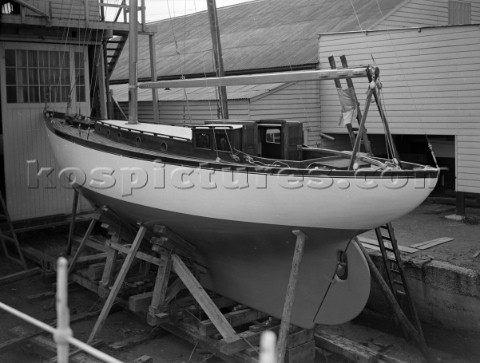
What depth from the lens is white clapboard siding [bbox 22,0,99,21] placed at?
12258mm

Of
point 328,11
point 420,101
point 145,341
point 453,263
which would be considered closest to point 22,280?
point 145,341

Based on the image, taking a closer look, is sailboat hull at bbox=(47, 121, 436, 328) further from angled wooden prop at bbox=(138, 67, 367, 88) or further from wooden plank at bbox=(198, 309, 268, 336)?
angled wooden prop at bbox=(138, 67, 367, 88)

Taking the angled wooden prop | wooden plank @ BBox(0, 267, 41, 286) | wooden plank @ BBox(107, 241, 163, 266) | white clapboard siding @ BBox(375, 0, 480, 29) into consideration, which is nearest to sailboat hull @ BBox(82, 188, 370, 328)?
wooden plank @ BBox(107, 241, 163, 266)

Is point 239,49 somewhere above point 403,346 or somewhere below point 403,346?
above

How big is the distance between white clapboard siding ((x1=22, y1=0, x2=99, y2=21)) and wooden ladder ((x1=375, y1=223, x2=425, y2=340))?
8215 mm

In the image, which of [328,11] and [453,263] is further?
[328,11]

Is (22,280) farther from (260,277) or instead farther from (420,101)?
(420,101)

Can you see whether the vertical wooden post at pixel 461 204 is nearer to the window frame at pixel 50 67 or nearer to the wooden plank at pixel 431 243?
the wooden plank at pixel 431 243

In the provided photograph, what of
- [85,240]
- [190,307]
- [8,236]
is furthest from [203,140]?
[8,236]

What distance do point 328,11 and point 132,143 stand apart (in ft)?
47.9

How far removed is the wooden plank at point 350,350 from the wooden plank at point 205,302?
1.62 meters

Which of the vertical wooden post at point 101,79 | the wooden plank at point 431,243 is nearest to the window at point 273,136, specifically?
the wooden plank at point 431,243

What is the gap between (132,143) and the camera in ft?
32.1

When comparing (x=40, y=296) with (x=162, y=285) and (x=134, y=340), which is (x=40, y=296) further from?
(x=162, y=285)
